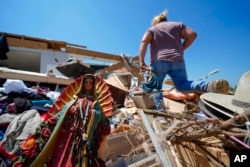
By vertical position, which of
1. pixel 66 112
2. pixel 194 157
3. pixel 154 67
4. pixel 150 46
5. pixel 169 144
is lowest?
pixel 194 157

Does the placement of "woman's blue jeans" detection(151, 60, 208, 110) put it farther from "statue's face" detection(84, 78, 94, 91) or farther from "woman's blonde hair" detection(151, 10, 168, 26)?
"statue's face" detection(84, 78, 94, 91)

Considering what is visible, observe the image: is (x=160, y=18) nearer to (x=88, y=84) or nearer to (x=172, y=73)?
(x=172, y=73)

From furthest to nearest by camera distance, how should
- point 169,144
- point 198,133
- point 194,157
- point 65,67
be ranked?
1. point 65,67
2. point 194,157
3. point 169,144
4. point 198,133

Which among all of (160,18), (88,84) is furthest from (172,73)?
(88,84)

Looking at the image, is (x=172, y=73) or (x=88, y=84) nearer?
(x=88, y=84)

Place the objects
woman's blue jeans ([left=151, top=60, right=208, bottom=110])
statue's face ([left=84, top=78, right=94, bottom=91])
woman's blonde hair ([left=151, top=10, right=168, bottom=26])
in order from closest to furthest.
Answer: statue's face ([left=84, top=78, right=94, bottom=91])
woman's blue jeans ([left=151, top=60, right=208, bottom=110])
woman's blonde hair ([left=151, top=10, right=168, bottom=26])

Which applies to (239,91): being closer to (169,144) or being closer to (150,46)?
(169,144)

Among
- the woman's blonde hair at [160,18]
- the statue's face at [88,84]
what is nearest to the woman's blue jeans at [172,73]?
the woman's blonde hair at [160,18]

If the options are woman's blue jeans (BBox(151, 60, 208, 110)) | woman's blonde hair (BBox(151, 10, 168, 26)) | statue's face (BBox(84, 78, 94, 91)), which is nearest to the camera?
statue's face (BBox(84, 78, 94, 91))

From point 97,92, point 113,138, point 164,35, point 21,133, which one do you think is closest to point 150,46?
point 164,35

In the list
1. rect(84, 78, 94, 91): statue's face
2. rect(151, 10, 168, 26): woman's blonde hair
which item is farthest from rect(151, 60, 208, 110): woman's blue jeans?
rect(84, 78, 94, 91): statue's face

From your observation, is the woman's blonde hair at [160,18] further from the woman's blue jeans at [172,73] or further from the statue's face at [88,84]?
the statue's face at [88,84]

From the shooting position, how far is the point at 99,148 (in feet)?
7.36

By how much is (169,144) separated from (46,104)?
7.81ft
